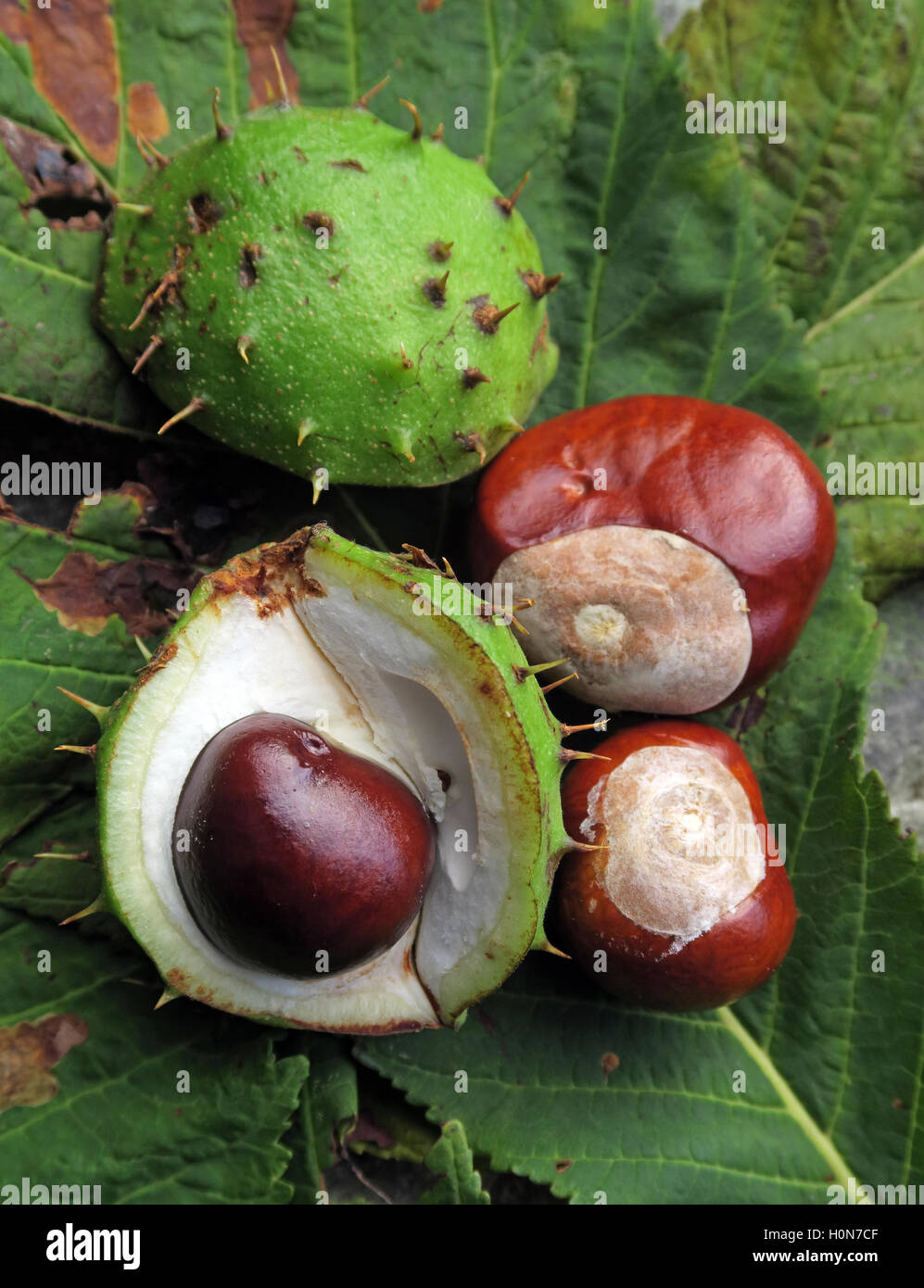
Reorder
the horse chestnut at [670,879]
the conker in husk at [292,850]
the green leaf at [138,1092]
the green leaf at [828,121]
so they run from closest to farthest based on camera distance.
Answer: the conker in husk at [292,850] < the horse chestnut at [670,879] < the green leaf at [138,1092] < the green leaf at [828,121]

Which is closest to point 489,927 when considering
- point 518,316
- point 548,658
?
point 548,658

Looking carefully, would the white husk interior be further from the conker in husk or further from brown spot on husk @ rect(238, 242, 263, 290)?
brown spot on husk @ rect(238, 242, 263, 290)

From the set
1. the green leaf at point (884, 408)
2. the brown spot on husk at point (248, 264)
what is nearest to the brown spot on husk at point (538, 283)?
the brown spot on husk at point (248, 264)

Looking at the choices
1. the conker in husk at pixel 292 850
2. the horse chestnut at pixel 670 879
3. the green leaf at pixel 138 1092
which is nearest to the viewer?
the conker in husk at pixel 292 850

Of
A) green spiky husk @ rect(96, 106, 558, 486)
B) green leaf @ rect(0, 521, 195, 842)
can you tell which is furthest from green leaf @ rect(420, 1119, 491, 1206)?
green spiky husk @ rect(96, 106, 558, 486)

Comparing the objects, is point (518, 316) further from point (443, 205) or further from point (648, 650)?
point (648, 650)

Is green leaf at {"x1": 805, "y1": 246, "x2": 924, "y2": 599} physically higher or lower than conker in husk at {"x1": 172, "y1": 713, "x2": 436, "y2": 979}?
higher

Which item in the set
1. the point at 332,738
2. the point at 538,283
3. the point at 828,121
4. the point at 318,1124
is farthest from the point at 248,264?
the point at 318,1124

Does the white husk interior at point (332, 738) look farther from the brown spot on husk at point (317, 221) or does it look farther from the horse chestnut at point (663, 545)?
the brown spot on husk at point (317, 221)
